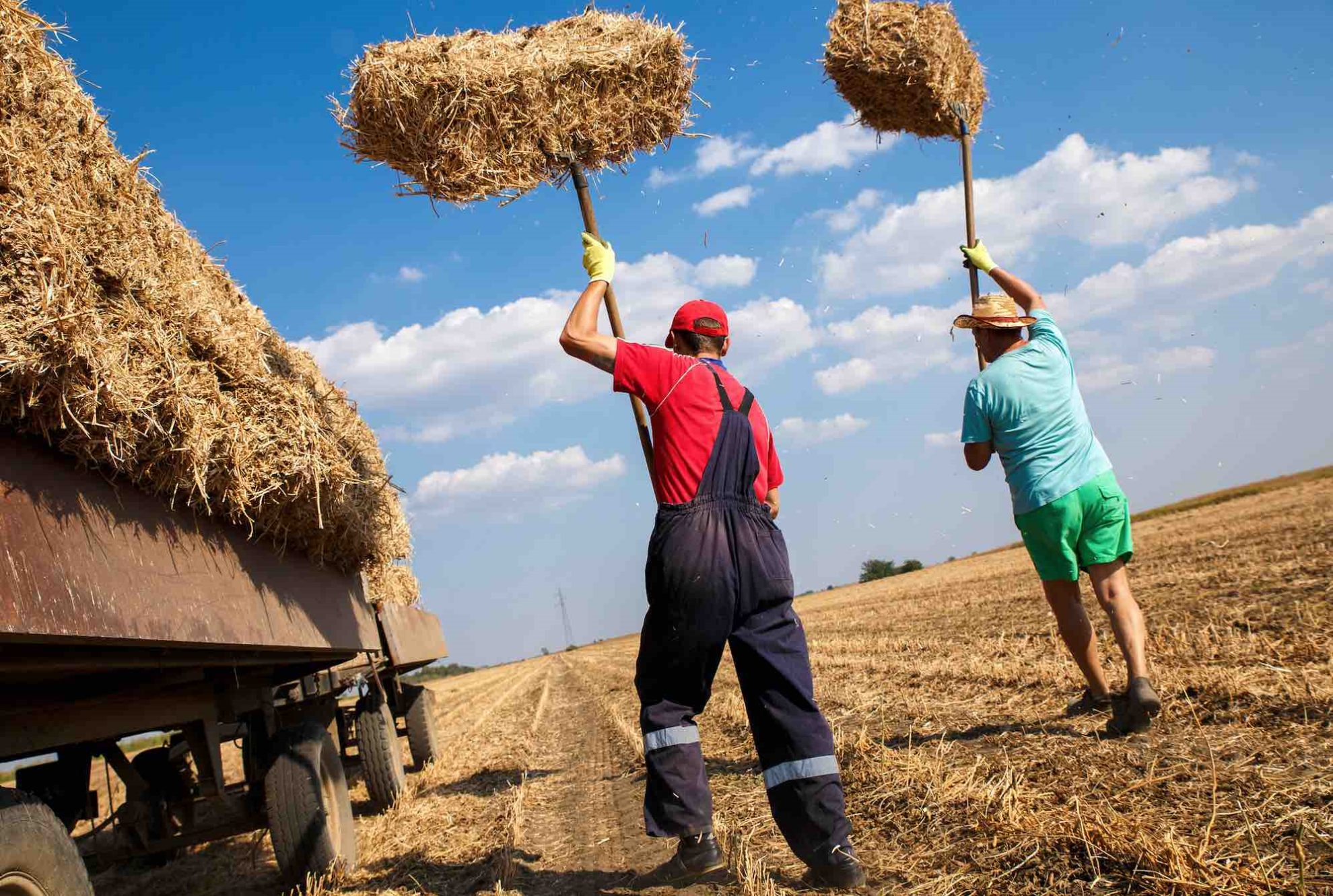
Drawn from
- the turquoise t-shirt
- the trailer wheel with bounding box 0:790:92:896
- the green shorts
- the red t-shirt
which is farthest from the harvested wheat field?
the trailer wheel with bounding box 0:790:92:896

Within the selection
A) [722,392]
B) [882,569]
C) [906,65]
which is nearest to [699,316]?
[722,392]

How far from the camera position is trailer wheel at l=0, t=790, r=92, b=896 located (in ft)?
7.14

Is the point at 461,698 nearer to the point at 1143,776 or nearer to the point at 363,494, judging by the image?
the point at 363,494

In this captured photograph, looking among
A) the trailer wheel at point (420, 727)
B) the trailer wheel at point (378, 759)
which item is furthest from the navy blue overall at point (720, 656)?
the trailer wheel at point (420, 727)

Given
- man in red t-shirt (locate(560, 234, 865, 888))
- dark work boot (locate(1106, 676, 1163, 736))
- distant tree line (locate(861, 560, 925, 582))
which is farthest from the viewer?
distant tree line (locate(861, 560, 925, 582))

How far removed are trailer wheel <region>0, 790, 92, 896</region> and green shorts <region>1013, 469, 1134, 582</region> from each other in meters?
3.56

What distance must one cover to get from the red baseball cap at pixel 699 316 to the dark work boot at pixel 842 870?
182 cm

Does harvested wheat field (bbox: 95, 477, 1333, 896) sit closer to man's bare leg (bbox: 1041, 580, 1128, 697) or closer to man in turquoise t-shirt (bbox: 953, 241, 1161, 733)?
man's bare leg (bbox: 1041, 580, 1128, 697)

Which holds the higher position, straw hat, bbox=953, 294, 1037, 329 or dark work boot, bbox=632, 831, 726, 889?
straw hat, bbox=953, 294, 1037, 329

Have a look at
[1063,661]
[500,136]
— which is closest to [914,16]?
[500,136]

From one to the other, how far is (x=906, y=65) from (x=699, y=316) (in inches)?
139

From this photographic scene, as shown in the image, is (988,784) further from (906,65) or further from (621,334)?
(906,65)

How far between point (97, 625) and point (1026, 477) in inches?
138

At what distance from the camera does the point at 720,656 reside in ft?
9.66
